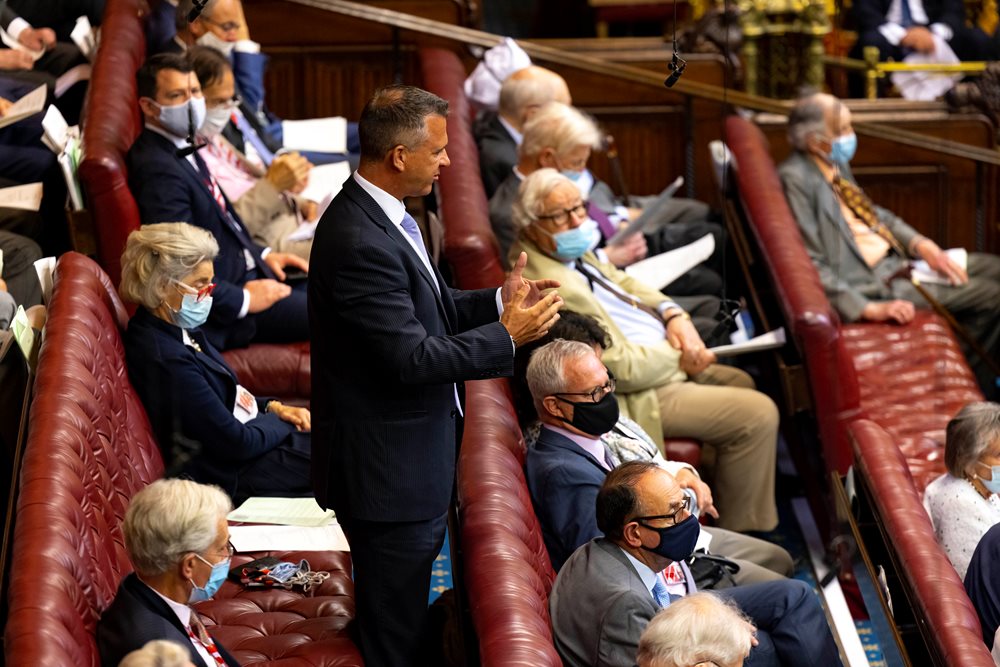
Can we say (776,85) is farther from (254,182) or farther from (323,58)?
(254,182)

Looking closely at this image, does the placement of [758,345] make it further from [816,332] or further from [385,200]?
[385,200]

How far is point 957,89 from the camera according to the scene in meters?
6.89

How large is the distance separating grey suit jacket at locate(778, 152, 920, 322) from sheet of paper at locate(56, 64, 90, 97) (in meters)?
2.62

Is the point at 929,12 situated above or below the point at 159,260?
above

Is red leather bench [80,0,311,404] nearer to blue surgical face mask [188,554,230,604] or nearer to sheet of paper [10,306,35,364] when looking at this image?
sheet of paper [10,306,35,364]

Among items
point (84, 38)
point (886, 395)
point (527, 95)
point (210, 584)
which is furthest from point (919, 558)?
point (84, 38)

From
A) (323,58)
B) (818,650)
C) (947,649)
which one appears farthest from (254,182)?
(947,649)

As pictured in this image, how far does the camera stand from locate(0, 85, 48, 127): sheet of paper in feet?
15.5

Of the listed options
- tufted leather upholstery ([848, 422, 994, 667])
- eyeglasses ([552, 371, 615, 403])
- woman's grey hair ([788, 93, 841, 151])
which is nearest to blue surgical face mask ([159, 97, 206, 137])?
eyeglasses ([552, 371, 615, 403])

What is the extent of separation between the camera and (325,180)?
5.62m

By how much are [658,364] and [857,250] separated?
1443 mm

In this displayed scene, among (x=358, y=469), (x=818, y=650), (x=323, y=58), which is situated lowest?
(x=818, y=650)

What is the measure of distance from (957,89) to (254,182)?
3252 mm

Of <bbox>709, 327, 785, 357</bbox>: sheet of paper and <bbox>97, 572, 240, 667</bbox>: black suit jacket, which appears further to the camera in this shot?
<bbox>709, 327, 785, 357</bbox>: sheet of paper
